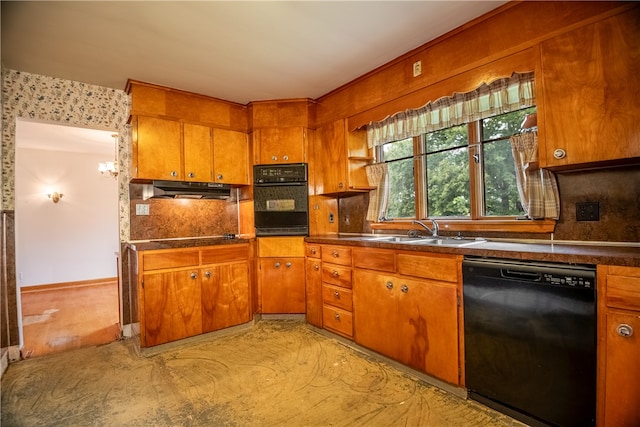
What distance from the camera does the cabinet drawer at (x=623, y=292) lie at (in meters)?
1.27

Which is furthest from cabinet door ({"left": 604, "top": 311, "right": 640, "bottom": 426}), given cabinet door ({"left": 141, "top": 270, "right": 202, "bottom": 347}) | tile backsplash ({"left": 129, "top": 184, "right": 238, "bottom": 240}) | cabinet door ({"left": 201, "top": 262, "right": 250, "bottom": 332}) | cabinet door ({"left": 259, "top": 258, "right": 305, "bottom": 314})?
tile backsplash ({"left": 129, "top": 184, "right": 238, "bottom": 240})

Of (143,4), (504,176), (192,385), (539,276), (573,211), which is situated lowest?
(192,385)

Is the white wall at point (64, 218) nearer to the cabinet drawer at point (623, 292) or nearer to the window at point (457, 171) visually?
the window at point (457, 171)

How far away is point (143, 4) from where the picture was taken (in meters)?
1.88

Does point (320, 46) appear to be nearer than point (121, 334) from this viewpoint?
Yes

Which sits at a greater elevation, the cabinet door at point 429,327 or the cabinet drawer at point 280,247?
the cabinet drawer at point 280,247

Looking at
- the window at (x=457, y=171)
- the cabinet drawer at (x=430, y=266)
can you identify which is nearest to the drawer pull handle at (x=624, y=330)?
the cabinet drawer at (x=430, y=266)

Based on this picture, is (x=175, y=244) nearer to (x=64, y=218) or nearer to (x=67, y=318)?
(x=67, y=318)

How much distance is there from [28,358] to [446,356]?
10.8ft

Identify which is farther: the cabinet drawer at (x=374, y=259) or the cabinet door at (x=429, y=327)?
the cabinet drawer at (x=374, y=259)

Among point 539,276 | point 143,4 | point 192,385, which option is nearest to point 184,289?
point 192,385

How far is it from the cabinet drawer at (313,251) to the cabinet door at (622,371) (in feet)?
6.87

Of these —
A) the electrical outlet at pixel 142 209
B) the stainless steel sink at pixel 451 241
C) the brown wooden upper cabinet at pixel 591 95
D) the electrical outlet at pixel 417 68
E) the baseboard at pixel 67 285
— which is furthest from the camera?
the baseboard at pixel 67 285

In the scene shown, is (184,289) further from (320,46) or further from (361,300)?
(320,46)
